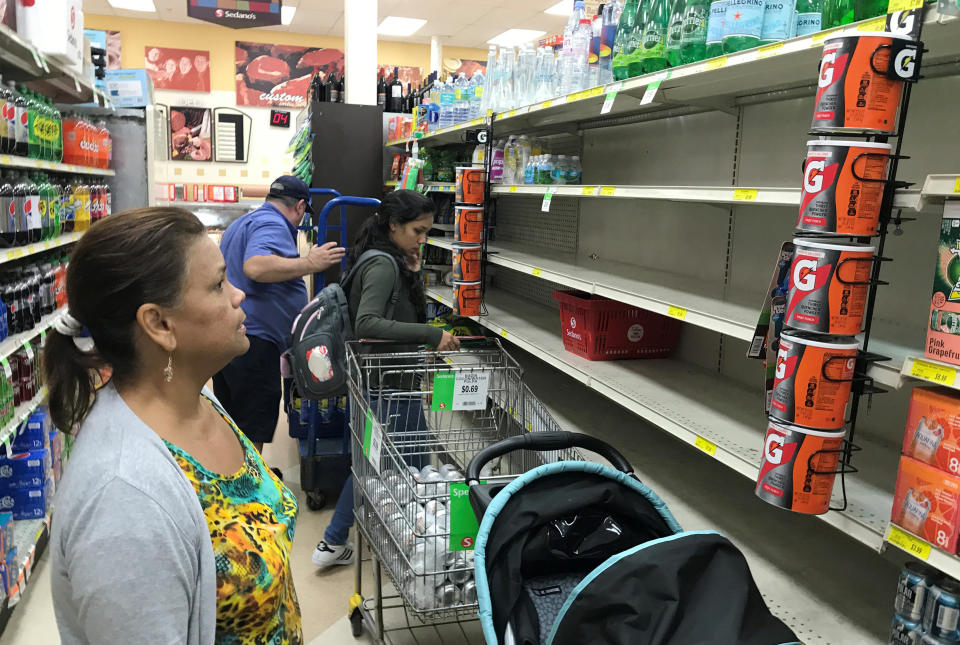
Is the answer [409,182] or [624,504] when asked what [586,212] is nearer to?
[409,182]

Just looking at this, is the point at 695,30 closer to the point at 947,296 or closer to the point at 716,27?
the point at 716,27

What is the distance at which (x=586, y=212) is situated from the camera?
414cm

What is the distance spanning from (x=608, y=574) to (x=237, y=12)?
6279 millimetres

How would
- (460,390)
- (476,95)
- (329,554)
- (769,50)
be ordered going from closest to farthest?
(769,50) < (460,390) < (329,554) < (476,95)

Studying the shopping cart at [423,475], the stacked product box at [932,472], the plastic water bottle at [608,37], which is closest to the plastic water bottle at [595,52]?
the plastic water bottle at [608,37]

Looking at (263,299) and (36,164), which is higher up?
(36,164)

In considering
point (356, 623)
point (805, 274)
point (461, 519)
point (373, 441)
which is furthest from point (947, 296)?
point (356, 623)

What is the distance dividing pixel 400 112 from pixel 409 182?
79.6 inches

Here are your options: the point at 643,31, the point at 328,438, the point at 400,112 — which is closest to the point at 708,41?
the point at 643,31

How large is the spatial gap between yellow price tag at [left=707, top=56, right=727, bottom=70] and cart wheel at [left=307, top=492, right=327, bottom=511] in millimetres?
3145

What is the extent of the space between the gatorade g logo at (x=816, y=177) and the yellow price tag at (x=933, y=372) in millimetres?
389

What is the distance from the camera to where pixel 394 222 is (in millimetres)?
3314

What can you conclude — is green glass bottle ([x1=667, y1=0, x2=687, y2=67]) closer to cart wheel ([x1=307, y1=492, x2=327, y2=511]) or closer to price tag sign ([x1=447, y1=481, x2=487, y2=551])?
price tag sign ([x1=447, y1=481, x2=487, y2=551])

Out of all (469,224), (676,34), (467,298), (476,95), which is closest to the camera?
(676,34)
